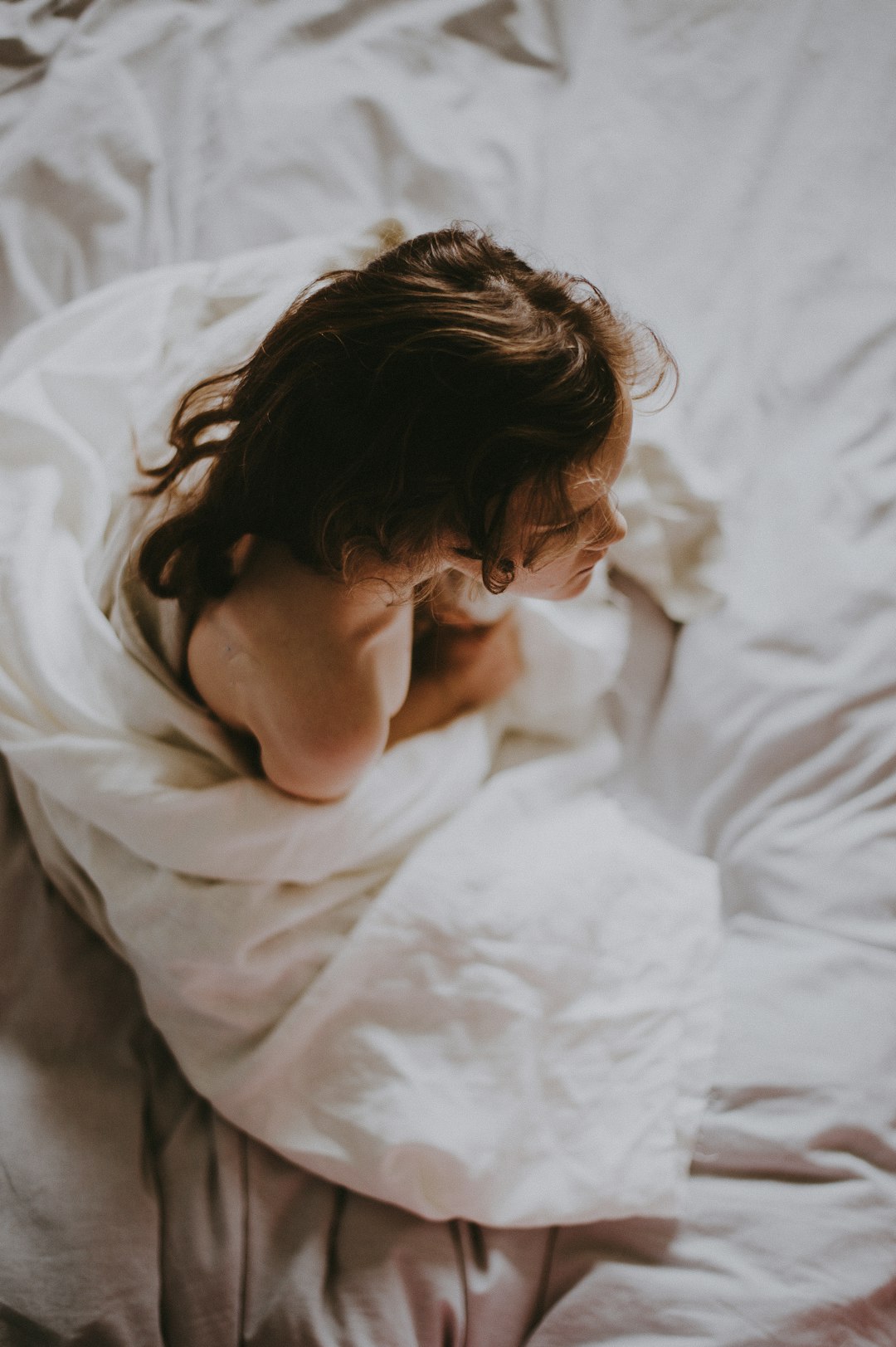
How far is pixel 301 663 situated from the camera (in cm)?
66

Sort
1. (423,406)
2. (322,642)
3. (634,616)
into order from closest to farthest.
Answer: (423,406) < (322,642) < (634,616)

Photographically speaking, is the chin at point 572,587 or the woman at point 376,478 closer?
the woman at point 376,478

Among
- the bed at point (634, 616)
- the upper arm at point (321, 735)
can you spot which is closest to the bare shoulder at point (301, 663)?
the upper arm at point (321, 735)

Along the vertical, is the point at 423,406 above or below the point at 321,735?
above

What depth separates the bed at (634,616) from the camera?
2.21 ft

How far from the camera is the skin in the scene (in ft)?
2.10

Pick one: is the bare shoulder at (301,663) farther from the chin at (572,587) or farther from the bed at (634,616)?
the bed at (634,616)

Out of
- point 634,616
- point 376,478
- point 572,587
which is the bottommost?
point 634,616

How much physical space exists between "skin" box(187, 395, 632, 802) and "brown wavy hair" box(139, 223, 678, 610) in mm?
25

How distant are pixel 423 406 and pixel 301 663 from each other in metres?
0.20

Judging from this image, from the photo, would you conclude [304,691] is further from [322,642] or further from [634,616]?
[634,616]

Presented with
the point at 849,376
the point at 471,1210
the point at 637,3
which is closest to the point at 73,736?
the point at 471,1210

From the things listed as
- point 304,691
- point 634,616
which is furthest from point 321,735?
point 634,616

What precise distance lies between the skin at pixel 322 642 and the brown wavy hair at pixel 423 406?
0.08ft
